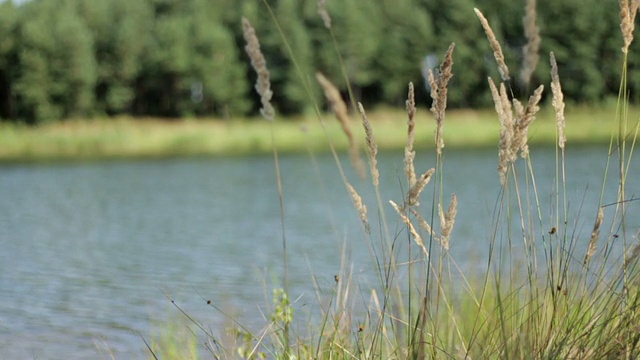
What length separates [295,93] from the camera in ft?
150

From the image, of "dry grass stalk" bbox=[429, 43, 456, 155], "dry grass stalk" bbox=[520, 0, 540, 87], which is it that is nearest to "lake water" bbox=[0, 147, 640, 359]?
"dry grass stalk" bbox=[429, 43, 456, 155]

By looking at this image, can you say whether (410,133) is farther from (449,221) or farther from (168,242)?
(168,242)

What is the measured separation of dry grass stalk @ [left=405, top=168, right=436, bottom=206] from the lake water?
0.67 ft

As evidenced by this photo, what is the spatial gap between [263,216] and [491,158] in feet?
41.3

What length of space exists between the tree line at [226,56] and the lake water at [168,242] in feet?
71.7

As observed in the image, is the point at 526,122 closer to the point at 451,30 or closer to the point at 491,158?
the point at 491,158

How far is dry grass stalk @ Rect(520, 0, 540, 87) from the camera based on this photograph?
2.65m

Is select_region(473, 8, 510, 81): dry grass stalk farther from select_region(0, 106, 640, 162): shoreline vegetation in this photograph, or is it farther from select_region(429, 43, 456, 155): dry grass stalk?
select_region(0, 106, 640, 162): shoreline vegetation

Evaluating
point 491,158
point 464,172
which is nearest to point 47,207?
point 464,172

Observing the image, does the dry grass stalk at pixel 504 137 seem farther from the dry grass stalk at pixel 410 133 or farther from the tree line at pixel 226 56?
the tree line at pixel 226 56

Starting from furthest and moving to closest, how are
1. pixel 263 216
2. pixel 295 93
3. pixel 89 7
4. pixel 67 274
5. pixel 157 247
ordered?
pixel 89 7, pixel 295 93, pixel 263 216, pixel 157 247, pixel 67 274

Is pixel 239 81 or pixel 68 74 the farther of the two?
pixel 239 81

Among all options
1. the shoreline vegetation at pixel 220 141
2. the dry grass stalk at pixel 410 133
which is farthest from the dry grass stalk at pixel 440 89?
the shoreline vegetation at pixel 220 141

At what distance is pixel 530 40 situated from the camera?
2.67 metres
